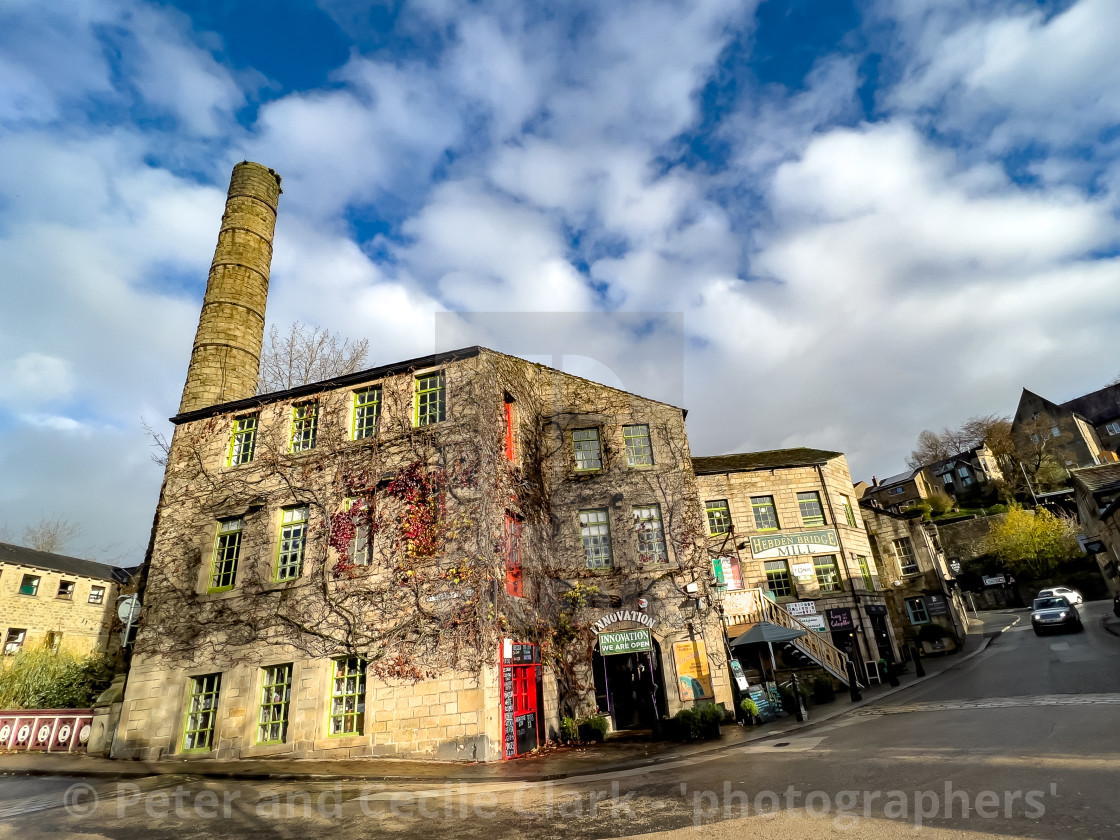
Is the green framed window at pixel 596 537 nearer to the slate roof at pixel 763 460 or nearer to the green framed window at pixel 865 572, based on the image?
the slate roof at pixel 763 460

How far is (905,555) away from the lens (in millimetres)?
30094

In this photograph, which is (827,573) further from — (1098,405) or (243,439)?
(1098,405)

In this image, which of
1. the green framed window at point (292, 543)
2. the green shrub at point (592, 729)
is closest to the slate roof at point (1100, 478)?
the green shrub at point (592, 729)

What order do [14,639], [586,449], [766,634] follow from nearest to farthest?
[766,634] < [586,449] < [14,639]

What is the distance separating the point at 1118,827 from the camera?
499cm

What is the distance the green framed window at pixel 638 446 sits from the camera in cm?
1948

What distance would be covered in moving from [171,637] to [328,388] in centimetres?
790

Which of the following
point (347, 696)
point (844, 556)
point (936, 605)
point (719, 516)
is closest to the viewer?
point (347, 696)

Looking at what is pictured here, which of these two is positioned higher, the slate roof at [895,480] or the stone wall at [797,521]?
the slate roof at [895,480]

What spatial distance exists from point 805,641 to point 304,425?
57.5ft

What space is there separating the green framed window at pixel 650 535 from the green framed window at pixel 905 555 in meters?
19.1

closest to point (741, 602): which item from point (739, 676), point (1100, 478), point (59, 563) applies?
point (739, 676)

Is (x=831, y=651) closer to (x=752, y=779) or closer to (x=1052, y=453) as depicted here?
(x=752, y=779)

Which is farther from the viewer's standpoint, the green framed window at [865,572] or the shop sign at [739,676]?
the green framed window at [865,572]
